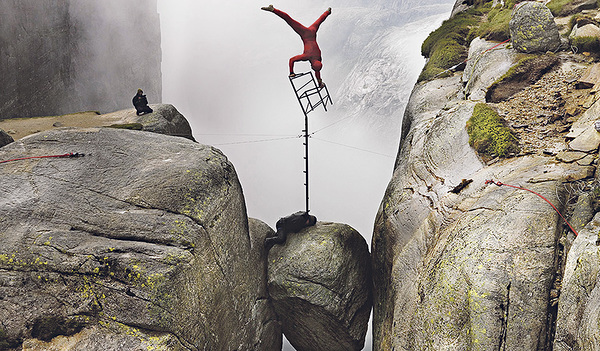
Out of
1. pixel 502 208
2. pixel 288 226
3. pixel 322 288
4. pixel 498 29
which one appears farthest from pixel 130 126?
pixel 498 29

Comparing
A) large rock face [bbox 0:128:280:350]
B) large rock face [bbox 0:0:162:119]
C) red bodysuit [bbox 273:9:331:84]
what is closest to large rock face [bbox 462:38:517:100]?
red bodysuit [bbox 273:9:331:84]

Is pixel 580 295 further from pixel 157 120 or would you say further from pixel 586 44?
pixel 157 120

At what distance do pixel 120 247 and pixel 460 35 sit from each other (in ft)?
64.1

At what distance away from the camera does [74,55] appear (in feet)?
115

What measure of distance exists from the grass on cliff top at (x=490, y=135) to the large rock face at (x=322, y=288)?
5809 mm

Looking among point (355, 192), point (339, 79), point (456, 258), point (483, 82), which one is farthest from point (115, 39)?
point (339, 79)

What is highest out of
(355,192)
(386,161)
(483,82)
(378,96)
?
(483,82)

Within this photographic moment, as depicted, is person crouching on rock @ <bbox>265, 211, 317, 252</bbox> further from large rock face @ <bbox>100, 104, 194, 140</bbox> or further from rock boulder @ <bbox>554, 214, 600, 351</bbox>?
large rock face @ <bbox>100, 104, 194, 140</bbox>

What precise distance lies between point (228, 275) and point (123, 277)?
330 cm

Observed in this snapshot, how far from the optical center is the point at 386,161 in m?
115

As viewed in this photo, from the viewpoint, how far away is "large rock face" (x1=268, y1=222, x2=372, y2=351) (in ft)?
45.3

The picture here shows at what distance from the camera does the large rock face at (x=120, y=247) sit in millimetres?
9234

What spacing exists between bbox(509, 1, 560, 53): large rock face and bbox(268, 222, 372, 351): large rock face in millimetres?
9578

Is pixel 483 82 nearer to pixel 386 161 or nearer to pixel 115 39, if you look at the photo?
pixel 115 39
